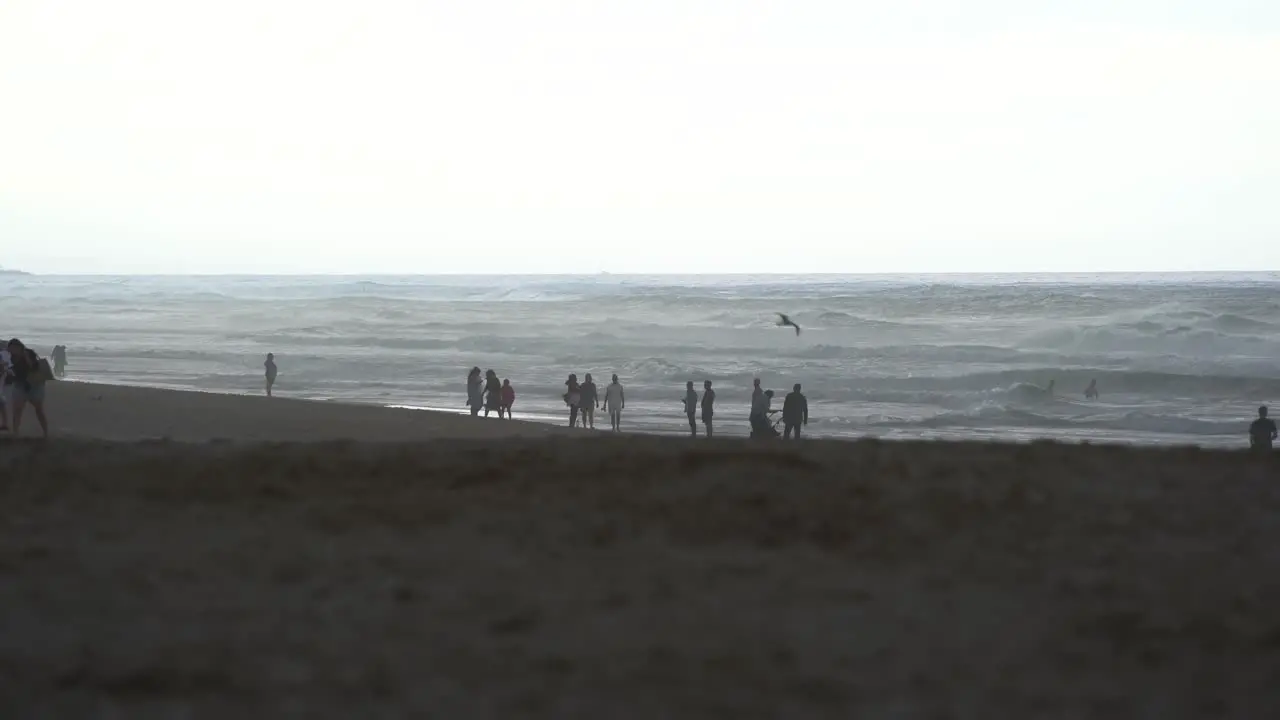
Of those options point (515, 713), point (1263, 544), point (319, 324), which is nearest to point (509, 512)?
point (515, 713)

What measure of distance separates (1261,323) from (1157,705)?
5194cm

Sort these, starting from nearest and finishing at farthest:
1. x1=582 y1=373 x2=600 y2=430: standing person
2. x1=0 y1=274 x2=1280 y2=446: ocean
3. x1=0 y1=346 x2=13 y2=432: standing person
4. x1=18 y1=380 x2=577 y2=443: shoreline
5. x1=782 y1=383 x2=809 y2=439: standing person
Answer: x1=0 y1=346 x2=13 y2=432: standing person, x1=18 y1=380 x2=577 y2=443: shoreline, x1=782 y1=383 x2=809 y2=439: standing person, x1=582 y1=373 x2=600 y2=430: standing person, x1=0 y1=274 x2=1280 y2=446: ocean

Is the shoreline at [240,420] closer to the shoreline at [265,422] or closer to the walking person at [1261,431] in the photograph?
the shoreline at [265,422]

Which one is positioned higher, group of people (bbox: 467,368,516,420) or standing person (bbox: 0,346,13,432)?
standing person (bbox: 0,346,13,432)

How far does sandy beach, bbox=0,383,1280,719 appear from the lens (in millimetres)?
4500

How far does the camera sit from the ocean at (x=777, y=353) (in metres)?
27.6

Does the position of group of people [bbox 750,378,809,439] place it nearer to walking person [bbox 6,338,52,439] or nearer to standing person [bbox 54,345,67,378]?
walking person [bbox 6,338,52,439]

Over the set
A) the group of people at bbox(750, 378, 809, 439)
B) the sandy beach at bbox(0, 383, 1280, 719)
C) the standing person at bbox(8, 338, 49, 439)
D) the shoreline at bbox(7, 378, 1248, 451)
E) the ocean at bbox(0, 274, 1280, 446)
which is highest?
the standing person at bbox(8, 338, 49, 439)

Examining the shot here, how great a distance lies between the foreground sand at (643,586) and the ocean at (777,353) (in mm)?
13877

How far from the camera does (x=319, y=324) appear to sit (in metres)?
59.9

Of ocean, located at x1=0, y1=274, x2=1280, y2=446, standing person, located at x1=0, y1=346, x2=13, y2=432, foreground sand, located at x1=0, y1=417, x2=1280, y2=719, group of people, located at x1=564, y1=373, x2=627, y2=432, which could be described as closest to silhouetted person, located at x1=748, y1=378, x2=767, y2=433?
group of people, located at x1=564, y1=373, x2=627, y2=432

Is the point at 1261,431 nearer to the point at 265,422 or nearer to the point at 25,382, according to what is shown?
the point at 265,422

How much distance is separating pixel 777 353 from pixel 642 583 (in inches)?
1520

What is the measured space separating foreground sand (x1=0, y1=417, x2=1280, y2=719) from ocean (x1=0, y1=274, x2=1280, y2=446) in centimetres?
1388
